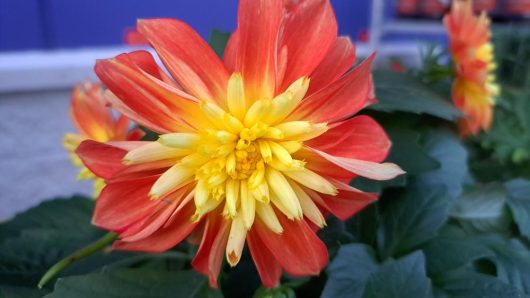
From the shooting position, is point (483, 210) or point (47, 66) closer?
point (483, 210)

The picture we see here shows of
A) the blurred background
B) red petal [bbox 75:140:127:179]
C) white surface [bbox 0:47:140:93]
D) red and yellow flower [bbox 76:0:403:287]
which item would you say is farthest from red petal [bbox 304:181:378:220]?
white surface [bbox 0:47:140:93]

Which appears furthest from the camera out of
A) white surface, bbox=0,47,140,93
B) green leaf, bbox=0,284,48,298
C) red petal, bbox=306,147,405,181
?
white surface, bbox=0,47,140,93

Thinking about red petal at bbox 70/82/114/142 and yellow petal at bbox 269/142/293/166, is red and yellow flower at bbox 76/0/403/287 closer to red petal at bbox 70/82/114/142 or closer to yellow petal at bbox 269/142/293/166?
yellow petal at bbox 269/142/293/166

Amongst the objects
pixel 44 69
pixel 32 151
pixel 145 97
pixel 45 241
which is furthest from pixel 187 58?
pixel 32 151

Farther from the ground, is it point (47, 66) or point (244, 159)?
point (244, 159)

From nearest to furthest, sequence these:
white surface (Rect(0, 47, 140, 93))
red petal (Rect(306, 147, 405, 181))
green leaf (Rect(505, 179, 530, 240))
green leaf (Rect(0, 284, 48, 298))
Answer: red petal (Rect(306, 147, 405, 181))
green leaf (Rect(0, 284, 48, 298))
green leaf (Rect(505, 179, 530, 240))
white surface (Rect(0, 47, 140, 93))

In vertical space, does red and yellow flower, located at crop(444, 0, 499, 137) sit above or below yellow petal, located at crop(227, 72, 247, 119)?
below

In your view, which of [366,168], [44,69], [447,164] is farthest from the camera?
[44,69]

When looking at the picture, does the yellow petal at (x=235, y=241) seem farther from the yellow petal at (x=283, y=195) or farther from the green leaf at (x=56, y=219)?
the green leaf at (x=56, y=219)

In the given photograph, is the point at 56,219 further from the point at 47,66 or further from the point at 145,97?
the point at 47,66
